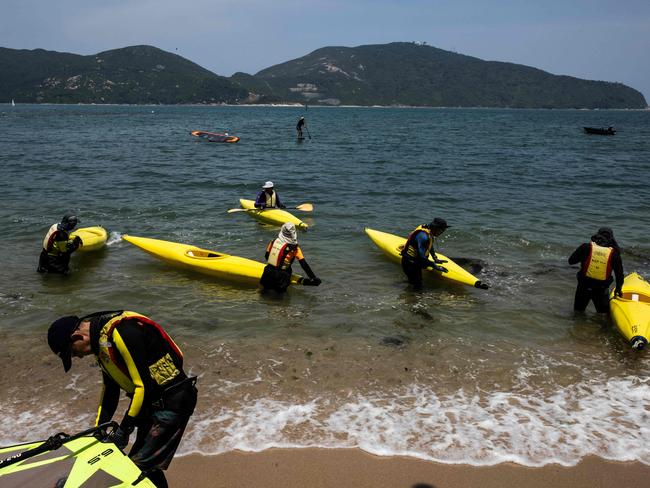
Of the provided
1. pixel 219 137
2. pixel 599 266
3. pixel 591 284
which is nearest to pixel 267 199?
pixel 591 284

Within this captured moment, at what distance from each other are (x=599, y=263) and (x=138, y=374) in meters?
7.37

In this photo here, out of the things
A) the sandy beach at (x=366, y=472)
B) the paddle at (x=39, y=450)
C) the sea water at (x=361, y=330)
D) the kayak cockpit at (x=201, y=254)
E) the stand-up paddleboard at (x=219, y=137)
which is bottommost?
the sandy beach at (x=366, y=472)

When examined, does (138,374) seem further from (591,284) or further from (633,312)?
(633,312)

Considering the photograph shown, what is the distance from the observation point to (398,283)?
33.2 feet

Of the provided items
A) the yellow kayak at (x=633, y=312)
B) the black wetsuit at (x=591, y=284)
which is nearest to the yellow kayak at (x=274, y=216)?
the black wetsuit at (x=591, y=284)

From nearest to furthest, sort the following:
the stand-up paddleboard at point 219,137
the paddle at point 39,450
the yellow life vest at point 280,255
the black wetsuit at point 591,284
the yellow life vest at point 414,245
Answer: the paddle at point 39,450, the black wetsuit at point 591,284, the yellow life vest at point 280,255, the yellow life vest at point 414,245, the stand-up paddleboard at point 219,137

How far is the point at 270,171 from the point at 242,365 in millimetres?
20243

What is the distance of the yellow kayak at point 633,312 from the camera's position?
7129mm

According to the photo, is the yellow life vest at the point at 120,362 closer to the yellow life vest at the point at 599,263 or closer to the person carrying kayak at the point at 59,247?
the yellow life vest at the point at 599,263

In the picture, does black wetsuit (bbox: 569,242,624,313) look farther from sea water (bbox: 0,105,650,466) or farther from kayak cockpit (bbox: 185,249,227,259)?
kayak cockpit (bbox: 185,249,227,259)

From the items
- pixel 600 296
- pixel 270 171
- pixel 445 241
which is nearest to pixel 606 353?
pixel 600 296

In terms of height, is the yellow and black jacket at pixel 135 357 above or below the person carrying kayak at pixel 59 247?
above

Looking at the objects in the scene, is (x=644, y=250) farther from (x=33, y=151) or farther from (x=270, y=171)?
(x=33, y=151)

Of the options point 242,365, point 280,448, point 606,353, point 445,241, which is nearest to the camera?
point 280,448
